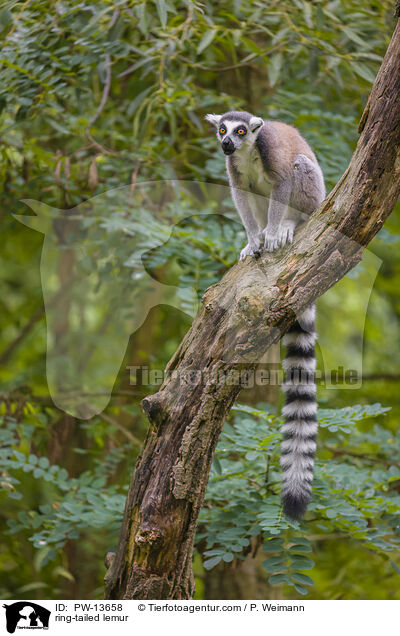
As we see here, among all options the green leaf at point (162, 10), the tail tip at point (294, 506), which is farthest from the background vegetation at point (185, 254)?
the tail tip at point (294, 506)

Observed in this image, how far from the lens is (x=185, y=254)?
320 centimetres

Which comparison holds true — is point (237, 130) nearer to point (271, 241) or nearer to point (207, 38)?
point (271, 241)

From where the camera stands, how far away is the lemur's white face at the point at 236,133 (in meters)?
2.68

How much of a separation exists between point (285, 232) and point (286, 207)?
245 millimetres

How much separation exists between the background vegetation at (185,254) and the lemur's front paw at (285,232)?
0.49 meters

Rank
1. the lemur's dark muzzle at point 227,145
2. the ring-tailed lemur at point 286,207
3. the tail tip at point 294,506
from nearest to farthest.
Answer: the tail tip at point 294,506
the ring-tailed lemur at point 286,207
the lemur's dark muzzle at point 227,145

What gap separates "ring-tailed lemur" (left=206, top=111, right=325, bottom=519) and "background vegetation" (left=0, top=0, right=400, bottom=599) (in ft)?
0.47

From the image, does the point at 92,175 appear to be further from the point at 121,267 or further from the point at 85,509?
the point at 85,509

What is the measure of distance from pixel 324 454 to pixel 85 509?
157cm

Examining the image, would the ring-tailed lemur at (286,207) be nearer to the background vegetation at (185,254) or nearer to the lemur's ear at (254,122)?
the lemur's ear at (254,122)

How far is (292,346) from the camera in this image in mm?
2600
